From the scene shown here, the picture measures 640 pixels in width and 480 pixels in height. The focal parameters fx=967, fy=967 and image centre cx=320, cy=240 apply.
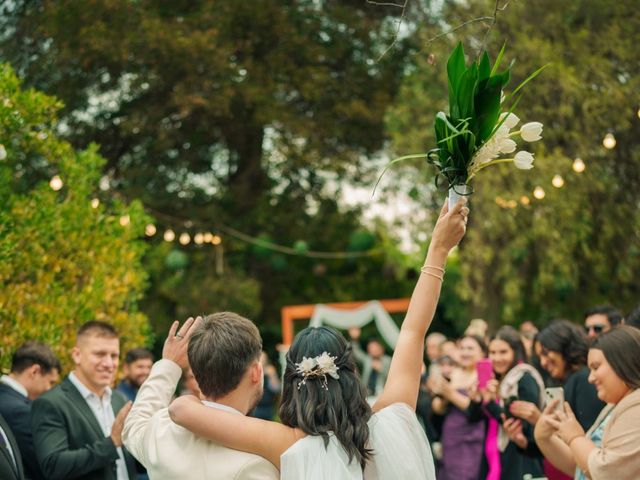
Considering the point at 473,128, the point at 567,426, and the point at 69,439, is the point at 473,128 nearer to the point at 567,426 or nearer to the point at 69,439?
the point at 567,426

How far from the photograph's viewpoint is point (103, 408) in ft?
18.8

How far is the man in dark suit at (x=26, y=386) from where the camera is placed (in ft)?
18.5

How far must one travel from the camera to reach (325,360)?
3301 mm

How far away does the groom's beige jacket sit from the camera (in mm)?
3258

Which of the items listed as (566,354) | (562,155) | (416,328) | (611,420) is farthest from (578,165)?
(416,328)

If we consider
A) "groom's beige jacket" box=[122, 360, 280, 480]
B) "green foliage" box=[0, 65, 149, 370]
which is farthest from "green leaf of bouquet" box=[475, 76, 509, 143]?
"green foliage" box=[0, 65, 149, 370]

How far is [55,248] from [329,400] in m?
4.67

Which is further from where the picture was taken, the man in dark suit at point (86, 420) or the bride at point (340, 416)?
the man in dark suit at point (86, 420)

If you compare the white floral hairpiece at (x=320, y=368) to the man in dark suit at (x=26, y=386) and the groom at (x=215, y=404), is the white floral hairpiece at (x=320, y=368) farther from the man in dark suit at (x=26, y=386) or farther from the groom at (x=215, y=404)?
the man in dark suit at (x=26, y=386)

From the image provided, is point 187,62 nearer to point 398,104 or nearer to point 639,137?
point 398,104

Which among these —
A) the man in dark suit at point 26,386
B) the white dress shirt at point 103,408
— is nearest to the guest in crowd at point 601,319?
the white dress shirt at point 103,408

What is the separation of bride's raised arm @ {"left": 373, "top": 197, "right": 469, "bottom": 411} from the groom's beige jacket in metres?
0.52

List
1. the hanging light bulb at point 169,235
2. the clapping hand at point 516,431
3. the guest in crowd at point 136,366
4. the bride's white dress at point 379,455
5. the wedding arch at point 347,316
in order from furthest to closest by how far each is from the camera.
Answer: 1. the hanging light bulb at point 169,235
2. the wedding arch at point 347,316
3. the guest in crowd at point 136,366
4. the clapping hand at point 516,431
5. the bride's white dress at point 379,455

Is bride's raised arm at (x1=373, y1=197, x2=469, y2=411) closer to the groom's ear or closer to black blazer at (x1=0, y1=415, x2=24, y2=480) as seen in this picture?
the groom's ear
